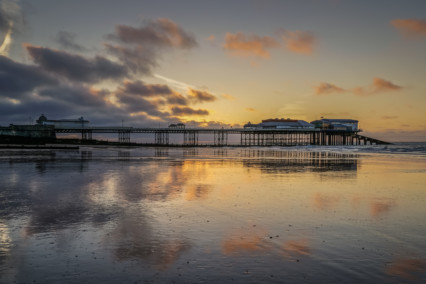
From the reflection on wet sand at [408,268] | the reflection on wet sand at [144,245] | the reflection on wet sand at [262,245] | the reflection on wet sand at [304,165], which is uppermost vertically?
the reflection on wet sand at [304,165]

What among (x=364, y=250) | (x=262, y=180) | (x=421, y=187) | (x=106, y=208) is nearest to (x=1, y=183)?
→ (x=106, y=208)

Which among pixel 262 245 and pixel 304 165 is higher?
pixel 304 165

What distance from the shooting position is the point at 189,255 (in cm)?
705

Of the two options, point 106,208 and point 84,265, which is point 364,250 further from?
point 106,208

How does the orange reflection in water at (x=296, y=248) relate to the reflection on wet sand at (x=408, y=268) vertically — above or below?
above

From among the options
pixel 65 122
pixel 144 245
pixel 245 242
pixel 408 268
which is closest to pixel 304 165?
pixel 245 242

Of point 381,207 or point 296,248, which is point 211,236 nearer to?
point 296,248

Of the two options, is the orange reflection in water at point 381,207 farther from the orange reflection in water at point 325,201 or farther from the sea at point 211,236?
the orange reflection in water at point 325,201

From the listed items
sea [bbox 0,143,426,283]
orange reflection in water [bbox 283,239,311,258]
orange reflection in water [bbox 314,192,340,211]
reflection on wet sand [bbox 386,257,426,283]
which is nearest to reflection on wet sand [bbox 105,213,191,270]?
sea [bbox 0,143,426,283]

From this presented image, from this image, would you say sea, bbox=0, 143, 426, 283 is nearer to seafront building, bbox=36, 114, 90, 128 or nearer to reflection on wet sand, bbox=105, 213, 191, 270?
reflection on wet sand, bbox=105, 213, 191, 270

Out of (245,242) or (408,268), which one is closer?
(408,268)

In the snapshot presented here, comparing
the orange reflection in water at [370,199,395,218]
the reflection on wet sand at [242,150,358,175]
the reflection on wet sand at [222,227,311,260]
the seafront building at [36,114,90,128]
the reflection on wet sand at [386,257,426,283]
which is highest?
the seafront building at [36,114,90,128]

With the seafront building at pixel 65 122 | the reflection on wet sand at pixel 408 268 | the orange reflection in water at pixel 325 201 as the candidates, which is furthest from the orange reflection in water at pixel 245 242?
the seafront building at pixel 65 122

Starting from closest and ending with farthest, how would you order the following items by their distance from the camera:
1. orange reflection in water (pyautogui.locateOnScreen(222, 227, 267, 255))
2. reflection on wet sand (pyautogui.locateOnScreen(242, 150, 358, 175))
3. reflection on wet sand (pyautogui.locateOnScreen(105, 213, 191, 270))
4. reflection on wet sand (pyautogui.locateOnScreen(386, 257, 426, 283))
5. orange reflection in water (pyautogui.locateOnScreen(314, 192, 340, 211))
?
1. reflection on wet sand (pyautogui.locateOnScreen(386, 257, 426, 283))
2. reflection on wet sand (pyautogui.locateOnScreen(105, 213, 191, 270))
3. orange reflection in water (pyautogui.locateOnScreen(222, 227, 267, 255))
4. orange reflection in water (pyautogui.locateOnScreen(314, 192, 340, 211))
5. reflection on wet sand (pyautogui.locateOnScreen(242, 150, 358, 175))
